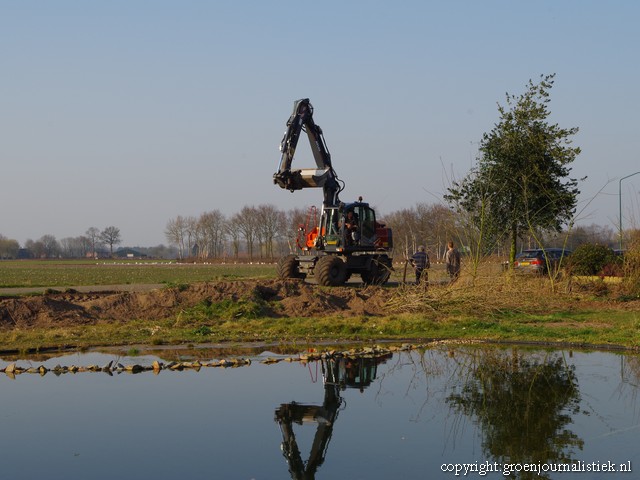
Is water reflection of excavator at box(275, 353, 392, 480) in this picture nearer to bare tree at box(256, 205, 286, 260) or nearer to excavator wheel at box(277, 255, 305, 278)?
excavator wheel at box(277, 255, 305, 278)

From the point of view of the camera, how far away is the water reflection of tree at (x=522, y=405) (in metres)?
9.00

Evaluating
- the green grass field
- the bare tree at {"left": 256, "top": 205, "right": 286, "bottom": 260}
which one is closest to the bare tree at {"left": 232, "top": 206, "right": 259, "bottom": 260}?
the bare tree at {"left": 256, "top": 205, "right": 286, "bottom": 260}

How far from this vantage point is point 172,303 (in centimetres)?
2383

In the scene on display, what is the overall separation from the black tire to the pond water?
15026mm

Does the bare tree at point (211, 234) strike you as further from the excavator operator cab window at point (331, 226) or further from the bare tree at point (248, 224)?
the excavator operator cab window at point (331, 226)

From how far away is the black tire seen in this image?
30.6 metres

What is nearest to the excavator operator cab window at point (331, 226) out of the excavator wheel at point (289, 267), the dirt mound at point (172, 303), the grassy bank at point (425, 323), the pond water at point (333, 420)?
the excavator wheel at point (289, 267)

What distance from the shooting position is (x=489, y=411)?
10836 millimetres

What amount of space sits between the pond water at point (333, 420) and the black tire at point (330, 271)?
15.0 metres

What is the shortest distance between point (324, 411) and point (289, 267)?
21.5 m

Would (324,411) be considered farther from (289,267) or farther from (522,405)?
(289,267)

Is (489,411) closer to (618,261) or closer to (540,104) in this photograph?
(618,261)

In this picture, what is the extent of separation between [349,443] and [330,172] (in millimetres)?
23709

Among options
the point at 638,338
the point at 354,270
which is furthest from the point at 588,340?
the point at 354,270
